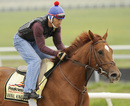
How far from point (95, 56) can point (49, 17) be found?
98cm

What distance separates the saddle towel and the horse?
0.10 m

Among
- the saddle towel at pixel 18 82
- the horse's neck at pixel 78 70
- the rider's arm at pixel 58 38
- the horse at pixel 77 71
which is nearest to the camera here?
the horse at pixel 77 71

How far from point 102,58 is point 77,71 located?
1.61 ft

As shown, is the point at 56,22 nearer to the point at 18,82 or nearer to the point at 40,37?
the point at 40,37

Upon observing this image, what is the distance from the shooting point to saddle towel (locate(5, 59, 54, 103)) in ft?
15.4

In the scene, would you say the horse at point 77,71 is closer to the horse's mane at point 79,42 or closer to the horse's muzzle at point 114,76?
the horse's mane at point 79,42

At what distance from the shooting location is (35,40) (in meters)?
4.71

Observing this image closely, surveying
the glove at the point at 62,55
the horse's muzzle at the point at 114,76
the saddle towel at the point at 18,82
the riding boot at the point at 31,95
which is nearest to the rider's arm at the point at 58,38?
the saddle towel at the point at 18,82

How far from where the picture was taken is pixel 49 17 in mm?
4766

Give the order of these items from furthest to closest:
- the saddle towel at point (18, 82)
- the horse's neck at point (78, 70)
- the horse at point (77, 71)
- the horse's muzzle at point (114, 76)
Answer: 1. the saddle towel at point (18, 82)
2. the horse's neck at point (78, 70)
3. the horse at point (77, 71)
4. the horse's muzzle at point (114, 76)

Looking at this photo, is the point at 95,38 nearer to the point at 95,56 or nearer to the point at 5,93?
the point at 95,56

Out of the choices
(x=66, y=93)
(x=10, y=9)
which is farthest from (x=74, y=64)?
(x=10, y=9)

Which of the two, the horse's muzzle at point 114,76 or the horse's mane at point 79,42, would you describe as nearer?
the horse's muzzle at point 114,76

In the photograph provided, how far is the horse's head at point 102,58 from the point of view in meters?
Result: 4.19
